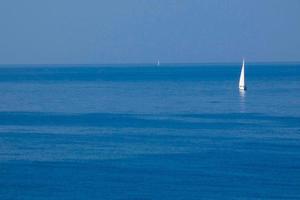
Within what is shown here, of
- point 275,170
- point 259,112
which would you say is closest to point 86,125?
point 259,112

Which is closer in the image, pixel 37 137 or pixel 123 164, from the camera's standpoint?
pixel 123 164

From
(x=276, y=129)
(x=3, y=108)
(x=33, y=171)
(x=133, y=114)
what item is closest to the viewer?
(x=33, y=171)

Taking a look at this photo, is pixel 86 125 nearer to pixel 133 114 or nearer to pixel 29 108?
pixel 133 114

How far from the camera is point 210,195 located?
3375cm

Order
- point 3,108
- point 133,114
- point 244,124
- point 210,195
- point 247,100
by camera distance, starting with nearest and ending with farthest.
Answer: point 210,195
point 244,124
point 133,114
point 3,108
point 247,100

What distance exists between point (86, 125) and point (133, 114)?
10266 millimetres

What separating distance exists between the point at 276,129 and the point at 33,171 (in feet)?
73.3

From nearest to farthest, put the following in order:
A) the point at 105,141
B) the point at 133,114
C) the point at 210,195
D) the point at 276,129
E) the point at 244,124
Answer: the point at 210,195 → the point at 105,141 → the point at 276,129 → the point at 244,124 → the point at 133,114

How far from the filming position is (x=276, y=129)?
5531 cm

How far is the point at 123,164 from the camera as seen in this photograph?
4081 centimetres

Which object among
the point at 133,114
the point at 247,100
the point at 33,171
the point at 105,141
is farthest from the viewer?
the point at 247,100

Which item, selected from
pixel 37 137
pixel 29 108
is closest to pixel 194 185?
pixel 37 137

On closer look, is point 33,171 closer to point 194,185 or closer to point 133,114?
point 194,185

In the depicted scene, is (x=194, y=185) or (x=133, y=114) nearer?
(x=194, y=185)
